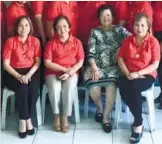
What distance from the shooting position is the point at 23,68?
2.95 metres

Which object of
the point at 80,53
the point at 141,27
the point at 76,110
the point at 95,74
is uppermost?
the point at 141,27

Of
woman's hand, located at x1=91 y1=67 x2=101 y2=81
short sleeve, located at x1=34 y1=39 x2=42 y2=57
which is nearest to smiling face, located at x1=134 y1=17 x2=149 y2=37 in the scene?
woman's hand, located at x1=91 y1=67 x2=101 y2=81

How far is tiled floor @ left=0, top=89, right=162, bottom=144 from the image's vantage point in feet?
9.13

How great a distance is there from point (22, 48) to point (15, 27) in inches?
7.4

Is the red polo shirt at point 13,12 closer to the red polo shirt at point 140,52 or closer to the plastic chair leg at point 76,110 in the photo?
the plastic chair leg at point 76,110

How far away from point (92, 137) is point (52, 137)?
1.07 feet

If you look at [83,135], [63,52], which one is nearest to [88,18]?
[63,52]

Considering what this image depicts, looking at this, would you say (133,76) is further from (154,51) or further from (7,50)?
(7,50)

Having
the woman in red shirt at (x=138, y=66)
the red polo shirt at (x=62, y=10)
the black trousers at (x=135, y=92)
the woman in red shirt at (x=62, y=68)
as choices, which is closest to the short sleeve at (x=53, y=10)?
the red polo shirt at (x=62, y=10)

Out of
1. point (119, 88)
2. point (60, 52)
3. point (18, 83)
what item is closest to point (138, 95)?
point (119, 88)

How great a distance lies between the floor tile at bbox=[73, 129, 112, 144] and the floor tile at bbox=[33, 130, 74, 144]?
56 millimetres

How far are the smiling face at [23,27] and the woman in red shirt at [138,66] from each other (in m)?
0.81

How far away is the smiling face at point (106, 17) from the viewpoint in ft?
9.91

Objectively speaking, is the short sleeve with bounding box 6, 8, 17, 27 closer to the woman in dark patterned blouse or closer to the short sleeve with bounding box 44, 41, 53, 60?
the short sleeve with bounding box 44, 41, 53, 60
